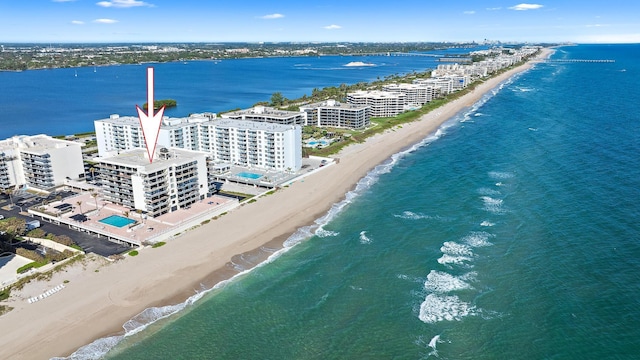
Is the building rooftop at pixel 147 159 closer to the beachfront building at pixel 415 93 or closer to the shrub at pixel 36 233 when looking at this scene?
the shrub at pixel 36 233

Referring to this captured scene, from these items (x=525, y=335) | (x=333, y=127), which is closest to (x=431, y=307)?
(x=525, y=335)

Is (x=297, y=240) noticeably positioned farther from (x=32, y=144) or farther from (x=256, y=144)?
(x=32, y=144)

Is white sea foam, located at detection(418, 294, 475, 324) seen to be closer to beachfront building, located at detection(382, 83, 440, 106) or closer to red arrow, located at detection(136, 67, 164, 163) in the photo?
red arrow, located at detection(136, 67, 164, 163)

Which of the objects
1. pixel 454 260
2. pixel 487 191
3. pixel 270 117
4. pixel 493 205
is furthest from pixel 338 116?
pixel 454 260

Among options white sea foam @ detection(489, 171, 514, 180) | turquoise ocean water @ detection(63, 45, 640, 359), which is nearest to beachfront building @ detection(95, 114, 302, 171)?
turquoise ocean water @ detection(63, 45, 640, 359)

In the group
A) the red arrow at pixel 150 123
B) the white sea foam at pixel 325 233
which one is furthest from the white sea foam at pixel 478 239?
the red arrow at pixel 150 123

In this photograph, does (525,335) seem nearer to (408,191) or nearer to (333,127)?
(408,191)
